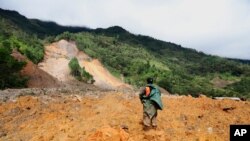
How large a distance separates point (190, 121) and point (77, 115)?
3751mm

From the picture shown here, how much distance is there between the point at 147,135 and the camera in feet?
40.1

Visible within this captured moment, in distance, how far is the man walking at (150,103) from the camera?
40.8ft

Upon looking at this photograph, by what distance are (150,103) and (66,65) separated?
61111mm

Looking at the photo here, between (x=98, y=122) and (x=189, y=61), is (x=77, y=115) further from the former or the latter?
(x=189, y=61)

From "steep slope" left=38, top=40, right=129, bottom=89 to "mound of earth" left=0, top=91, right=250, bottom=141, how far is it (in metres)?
47.1

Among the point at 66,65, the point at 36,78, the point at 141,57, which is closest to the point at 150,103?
the point at 36,78

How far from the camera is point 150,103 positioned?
41.0ft

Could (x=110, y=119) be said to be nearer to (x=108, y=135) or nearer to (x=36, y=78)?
(x=108, y=135)

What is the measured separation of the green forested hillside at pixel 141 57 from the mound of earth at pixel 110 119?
3890 centimetres

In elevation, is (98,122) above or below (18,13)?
below

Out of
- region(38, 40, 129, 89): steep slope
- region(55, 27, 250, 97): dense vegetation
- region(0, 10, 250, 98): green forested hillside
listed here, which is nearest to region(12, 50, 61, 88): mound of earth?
region(0, 10, 250, 98): green forested hillside

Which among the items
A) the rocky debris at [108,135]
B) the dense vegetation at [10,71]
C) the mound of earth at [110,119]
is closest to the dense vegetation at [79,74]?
the dense vegetation at [10,71]

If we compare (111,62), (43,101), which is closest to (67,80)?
(111,62)

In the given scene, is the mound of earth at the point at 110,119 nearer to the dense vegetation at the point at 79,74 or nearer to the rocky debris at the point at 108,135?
the rocky debris at the point at 108,135
